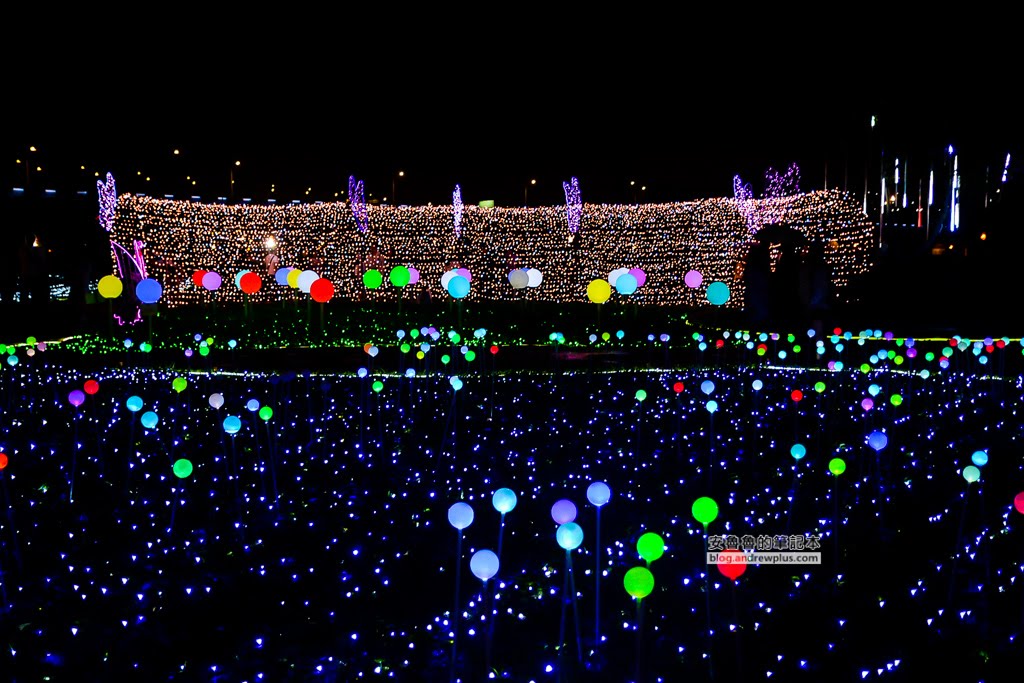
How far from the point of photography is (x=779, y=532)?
5426 mm

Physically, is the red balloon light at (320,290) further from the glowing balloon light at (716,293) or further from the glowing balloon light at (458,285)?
the glowing balloon light at (716,293)

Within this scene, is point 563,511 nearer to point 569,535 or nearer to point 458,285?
point 569,535

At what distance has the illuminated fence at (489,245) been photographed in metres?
21.8

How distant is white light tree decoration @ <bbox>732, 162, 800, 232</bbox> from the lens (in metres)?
20.8

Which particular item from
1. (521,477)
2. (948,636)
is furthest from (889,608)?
(521,477)

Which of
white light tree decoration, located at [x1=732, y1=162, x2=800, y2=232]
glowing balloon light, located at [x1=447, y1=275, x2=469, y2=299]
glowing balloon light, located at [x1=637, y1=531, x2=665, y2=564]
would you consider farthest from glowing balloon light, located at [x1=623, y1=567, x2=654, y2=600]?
white light tree decoration, located at [x1=732, y1=162, x2=800, y2=232]

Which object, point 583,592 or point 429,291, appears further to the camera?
point 429,291

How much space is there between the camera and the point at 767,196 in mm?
32125

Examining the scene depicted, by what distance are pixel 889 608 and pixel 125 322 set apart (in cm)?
1682

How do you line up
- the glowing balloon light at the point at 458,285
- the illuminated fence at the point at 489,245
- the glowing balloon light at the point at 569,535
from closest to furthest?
the glowing balloon light at the point at 569,535 < the glowing balloon light at the point at 458,285 < the illuminated fence at the point at 489,245

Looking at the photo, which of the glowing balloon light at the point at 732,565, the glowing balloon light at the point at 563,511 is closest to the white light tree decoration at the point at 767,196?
the glowing balloon light at the point at 732,565

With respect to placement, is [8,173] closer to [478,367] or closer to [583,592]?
[478,367]

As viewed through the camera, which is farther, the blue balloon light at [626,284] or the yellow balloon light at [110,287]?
A: the blue balloon light at [626,284]

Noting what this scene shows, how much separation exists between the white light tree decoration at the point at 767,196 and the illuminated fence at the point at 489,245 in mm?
224
